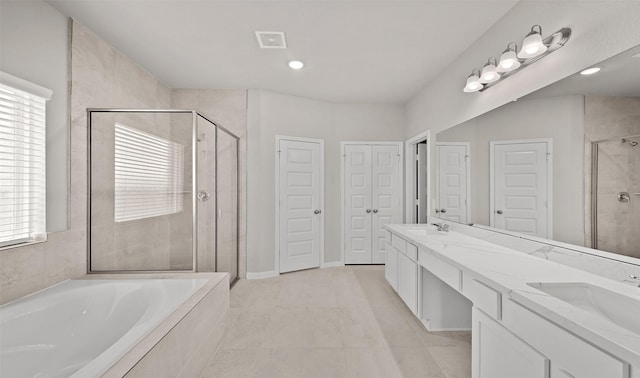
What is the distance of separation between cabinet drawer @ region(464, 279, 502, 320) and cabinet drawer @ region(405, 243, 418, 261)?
0.81 metres

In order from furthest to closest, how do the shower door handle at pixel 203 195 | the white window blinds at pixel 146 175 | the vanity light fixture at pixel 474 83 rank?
the shower door handle at pixel 203 195, the white window blinds at pixel 146 175, the vanity light fixture at pixel 474 83

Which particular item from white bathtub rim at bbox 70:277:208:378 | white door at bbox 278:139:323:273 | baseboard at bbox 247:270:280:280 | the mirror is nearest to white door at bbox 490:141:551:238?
the mirror

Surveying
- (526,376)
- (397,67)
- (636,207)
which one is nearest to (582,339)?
(526,376)

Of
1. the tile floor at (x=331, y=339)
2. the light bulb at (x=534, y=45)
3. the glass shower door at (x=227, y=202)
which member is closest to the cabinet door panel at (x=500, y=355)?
the tile floor at (x=331, y=339)

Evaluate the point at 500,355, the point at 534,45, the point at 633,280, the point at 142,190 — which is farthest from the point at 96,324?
the point at 534,45

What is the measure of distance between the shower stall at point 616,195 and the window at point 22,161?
3255 mm

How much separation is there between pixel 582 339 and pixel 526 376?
342mm

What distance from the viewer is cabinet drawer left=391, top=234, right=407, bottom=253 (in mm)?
2638

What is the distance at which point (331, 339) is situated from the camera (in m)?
2.17

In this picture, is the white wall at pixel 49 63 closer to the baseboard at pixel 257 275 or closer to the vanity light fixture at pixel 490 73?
the baseboard at pixel 257 275

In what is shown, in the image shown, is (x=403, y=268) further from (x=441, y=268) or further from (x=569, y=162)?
(x=569, y=162)

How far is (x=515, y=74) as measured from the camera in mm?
1896

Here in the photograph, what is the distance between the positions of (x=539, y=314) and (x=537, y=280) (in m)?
0.29

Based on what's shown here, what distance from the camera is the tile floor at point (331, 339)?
1819 mm
